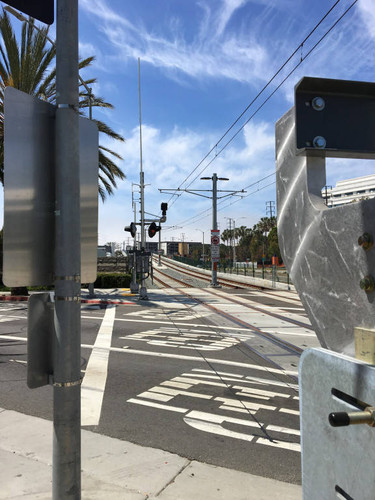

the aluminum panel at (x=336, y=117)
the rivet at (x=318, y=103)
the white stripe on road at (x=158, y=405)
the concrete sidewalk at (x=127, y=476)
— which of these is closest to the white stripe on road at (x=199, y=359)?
the white stripe on road at (x=158, y=405)

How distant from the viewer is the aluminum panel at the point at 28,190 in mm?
2145

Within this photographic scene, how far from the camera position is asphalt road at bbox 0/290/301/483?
3.95 m

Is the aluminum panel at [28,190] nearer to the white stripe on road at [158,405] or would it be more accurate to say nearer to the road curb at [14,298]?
the white stripe on road at [158,405]

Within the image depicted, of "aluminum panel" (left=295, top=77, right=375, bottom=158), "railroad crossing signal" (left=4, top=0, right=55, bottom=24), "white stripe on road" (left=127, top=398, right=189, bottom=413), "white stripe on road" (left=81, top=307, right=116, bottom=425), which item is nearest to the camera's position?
"aluminum panel" (left=295, top=77, right=375, bottom=158)

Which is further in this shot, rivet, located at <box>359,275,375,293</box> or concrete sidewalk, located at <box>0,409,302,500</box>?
concrete sidewalk, located at <box>0,409,302,500</box>

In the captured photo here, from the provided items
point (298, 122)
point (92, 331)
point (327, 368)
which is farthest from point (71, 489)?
point (92, 331)

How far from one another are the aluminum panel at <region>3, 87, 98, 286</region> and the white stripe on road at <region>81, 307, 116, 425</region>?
297 centimetres

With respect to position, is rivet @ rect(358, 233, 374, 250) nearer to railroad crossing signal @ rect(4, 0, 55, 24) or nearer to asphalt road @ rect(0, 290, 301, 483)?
railroad crossing signal @ rect(4, 0, 55, 24)

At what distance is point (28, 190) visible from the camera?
7.20 feet

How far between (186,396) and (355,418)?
185 inches

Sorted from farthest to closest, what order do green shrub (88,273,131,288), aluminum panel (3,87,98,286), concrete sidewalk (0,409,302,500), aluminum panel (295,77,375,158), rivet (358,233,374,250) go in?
1. green shrub (88,273,131,288)
2. concrete sidewalk (0,409,302,500)
3. aluminum panel (3,87,98,286)
4. aluminum panel (295,77,375,158)
5. rivet (358,233,374,250)

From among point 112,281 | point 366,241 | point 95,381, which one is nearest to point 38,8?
point 366,241

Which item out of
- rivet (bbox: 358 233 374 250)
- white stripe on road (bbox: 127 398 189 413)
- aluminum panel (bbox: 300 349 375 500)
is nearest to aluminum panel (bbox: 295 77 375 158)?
rivet (bbox: 358 233 374 250)

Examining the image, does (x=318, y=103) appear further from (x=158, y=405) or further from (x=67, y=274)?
(x=158, y=405)
